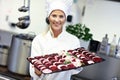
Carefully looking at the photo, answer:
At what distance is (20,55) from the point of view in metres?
2.16

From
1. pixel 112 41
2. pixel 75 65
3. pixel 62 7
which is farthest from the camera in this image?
pixel 112 41

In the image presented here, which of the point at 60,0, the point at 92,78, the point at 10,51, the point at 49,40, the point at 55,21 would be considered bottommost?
the point at 92,78

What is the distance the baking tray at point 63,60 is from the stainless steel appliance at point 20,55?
76 centimetres

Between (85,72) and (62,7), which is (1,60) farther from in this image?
(62,7)

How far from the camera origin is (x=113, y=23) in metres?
2.18

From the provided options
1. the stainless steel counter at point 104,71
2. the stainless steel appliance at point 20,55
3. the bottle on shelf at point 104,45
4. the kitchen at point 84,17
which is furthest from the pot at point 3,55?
the bottle on shelf at point 104,45

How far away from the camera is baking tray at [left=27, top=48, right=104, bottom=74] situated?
1279mm

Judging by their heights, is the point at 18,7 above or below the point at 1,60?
above

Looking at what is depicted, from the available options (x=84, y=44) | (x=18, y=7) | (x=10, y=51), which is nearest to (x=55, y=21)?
(x=84, y=44)

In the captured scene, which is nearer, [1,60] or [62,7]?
[62,7]

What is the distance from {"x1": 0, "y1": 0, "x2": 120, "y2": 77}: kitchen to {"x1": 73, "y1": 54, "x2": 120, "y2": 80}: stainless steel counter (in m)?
0.21

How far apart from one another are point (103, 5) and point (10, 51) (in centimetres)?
89

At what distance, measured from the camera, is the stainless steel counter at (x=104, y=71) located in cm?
208

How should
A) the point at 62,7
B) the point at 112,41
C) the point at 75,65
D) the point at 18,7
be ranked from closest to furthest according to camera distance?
the point at 75,65
the point at 62,7
the point at 112,41
the point at 18,7
